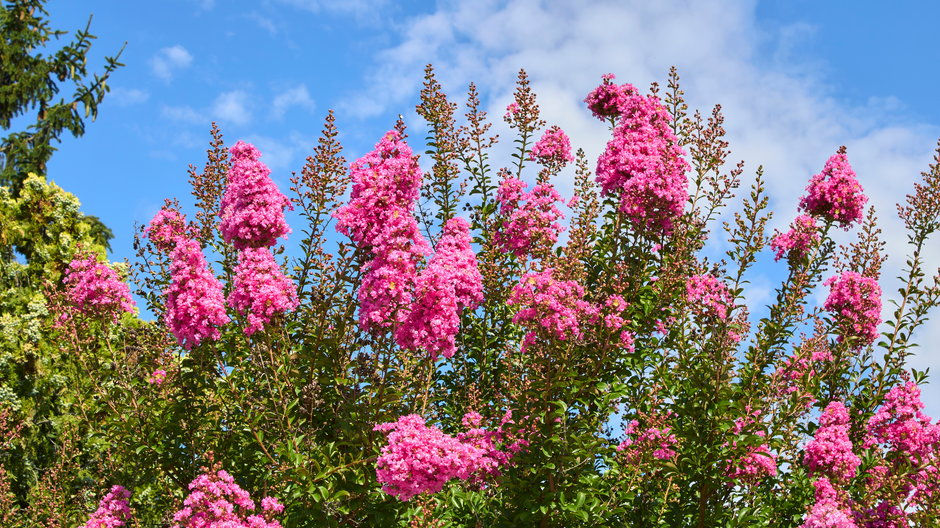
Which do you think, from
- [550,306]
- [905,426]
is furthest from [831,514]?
[905,426]

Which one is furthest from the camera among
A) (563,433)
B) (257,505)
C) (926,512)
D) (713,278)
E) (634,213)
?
(634,213)

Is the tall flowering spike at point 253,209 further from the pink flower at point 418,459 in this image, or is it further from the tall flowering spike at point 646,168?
the tall flowering spike at point 646,168

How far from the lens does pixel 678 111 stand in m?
10.2

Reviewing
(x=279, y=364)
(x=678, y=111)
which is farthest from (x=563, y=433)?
(x=678, y=111)

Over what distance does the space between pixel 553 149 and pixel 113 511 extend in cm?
616

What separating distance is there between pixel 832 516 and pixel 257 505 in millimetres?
4802

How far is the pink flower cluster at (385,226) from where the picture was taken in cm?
690

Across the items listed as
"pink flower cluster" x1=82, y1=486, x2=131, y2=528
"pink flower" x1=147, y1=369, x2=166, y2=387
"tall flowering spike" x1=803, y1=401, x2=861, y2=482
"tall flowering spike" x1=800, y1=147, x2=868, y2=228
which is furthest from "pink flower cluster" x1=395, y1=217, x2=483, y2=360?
"tall flowering spike" x1=800, y1=147, x2=868, y2=228

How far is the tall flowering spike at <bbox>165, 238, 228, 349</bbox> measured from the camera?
726cm

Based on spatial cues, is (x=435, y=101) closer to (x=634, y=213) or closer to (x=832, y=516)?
(x=634, y=213)

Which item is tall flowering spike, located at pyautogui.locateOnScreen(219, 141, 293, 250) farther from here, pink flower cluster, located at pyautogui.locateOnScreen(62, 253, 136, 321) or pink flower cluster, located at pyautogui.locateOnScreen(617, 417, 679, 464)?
pink flower cluster, located at pyautogui.locateOnScreen(617, 417, 679, 464)

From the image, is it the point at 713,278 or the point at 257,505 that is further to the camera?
the point at 713,278

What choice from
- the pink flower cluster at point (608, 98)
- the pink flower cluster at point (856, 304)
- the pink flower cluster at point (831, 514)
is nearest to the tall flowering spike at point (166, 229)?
the pink flower cluster at point (608, 98)

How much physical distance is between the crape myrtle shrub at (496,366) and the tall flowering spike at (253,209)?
3cm
